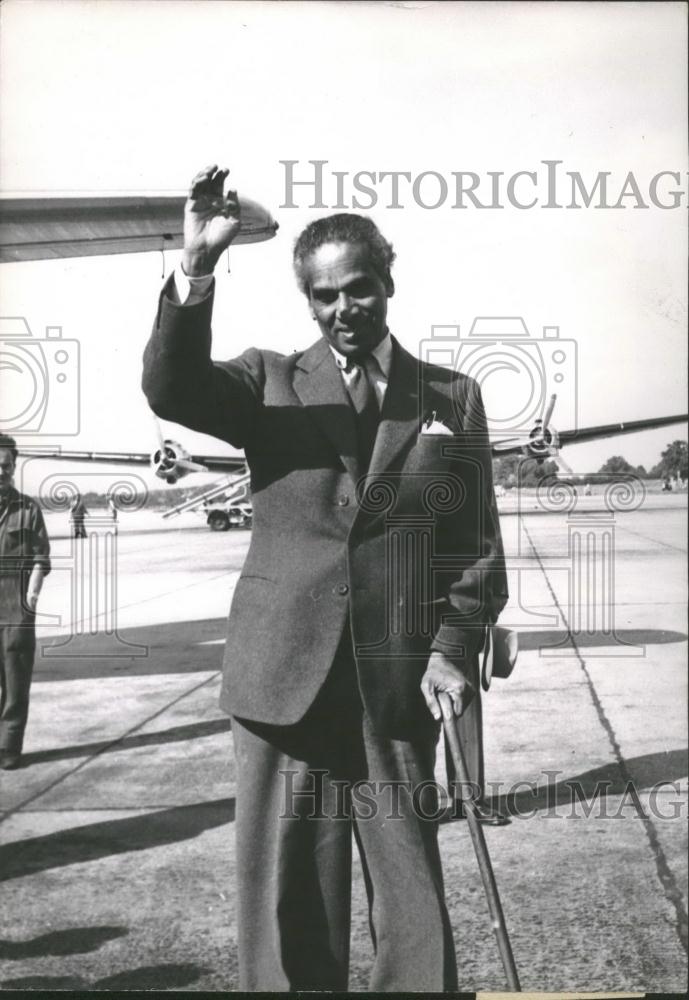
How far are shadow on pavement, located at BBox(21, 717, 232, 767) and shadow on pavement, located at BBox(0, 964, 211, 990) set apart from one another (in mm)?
2283

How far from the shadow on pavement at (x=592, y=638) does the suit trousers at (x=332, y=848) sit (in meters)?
1.54

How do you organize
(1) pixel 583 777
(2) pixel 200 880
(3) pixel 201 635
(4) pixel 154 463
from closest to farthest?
(4) pixel 154 463
(2) pixel 200 880
(1) pixel 583 777
(3) pixel 201 635

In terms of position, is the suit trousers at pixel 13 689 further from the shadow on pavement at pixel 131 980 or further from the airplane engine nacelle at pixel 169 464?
the shadow on pavement at pixel 131 980

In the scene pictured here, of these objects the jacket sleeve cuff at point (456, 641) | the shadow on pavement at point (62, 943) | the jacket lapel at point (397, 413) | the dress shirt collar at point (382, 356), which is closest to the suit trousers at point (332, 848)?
the jacket sleeve cuff at point (456, 641)

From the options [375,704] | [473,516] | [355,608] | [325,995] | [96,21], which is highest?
[96,21]

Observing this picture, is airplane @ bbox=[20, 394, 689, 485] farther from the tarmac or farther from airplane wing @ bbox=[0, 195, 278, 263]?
airplane wing @ bbox=[0, 195, 278, 263]

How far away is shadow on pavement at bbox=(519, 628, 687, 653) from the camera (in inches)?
168

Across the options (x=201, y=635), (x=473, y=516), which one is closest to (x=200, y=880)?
(x=473, y=516)

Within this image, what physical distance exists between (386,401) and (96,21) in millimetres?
1433

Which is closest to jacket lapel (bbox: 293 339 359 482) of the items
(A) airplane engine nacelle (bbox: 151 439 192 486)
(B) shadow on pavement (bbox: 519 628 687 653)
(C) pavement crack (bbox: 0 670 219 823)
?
(A) airplane engine nacelle (bbox: 151 439 192 486)

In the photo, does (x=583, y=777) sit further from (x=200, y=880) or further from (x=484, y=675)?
(x=484, y=675)

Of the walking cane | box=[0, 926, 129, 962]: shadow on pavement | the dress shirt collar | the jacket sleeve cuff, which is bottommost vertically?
box=[0, 926, 129, 962]: shadow on pavement

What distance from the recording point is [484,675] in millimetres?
2525

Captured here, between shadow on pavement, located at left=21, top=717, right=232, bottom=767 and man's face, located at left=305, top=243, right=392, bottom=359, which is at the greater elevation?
man's face, located at left=305, top=243, right=392, bottom=359
